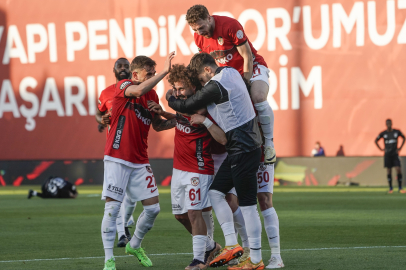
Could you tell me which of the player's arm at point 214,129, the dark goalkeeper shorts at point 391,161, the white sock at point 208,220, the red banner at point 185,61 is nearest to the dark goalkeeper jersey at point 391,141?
the dark goalkeeper shorts at point 391,161

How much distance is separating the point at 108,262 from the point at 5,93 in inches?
885

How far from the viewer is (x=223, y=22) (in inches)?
281

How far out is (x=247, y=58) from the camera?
22.9ft

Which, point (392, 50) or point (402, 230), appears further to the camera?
point (392, 50)

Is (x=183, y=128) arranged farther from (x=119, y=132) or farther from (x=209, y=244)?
(x=209, y=244)

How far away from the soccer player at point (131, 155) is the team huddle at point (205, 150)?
0.01 meters

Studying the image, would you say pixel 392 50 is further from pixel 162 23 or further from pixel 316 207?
pixel 316 207

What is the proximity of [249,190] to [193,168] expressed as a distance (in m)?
0.68

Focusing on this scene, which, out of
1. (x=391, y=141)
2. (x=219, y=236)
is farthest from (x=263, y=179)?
(x=391, y=141)

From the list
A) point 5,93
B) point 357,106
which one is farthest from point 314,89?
point 5,93

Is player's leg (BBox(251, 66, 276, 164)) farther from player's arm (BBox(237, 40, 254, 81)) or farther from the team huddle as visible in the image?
player's arm (BBox(237, 40, 254, 81))

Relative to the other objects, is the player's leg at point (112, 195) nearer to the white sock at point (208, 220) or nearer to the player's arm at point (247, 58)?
the white sock at point (208, 220)

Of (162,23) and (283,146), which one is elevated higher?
(162,23)

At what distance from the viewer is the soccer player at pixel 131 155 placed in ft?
21.1
